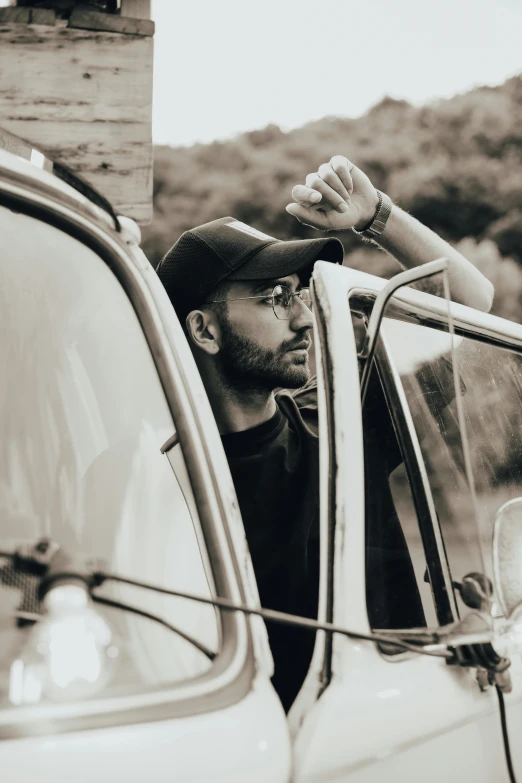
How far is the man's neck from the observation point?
245 cm

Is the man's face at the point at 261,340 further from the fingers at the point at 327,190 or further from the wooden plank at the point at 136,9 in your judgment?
the wooden plank at the point at 136,9

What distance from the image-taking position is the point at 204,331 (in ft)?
8.70

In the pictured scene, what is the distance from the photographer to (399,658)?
1.33 m

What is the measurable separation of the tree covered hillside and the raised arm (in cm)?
1501

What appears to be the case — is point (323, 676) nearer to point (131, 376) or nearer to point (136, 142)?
point (131, 376)

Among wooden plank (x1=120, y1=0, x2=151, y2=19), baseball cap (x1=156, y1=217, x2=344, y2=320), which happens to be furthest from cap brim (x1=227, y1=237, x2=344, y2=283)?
wooden plank (x1=120, y1=0, x2=151, y2=19)

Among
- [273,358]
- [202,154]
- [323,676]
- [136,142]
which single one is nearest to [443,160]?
[202,154]

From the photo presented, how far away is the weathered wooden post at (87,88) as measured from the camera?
3949mm

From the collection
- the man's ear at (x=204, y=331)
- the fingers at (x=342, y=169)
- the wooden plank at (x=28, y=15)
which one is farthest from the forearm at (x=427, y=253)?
the wooden plank at (x=28, y=15)

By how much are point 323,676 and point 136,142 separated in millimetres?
3222

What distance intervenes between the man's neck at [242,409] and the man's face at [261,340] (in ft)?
0.08

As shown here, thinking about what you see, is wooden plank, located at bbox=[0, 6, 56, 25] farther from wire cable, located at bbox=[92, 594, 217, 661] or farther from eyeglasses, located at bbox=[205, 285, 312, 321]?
wire cable, located at bbox=[92, 594, 217, 661]

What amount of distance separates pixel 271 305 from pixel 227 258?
19 centimetres

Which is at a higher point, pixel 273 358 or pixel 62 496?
pixel 62 496
